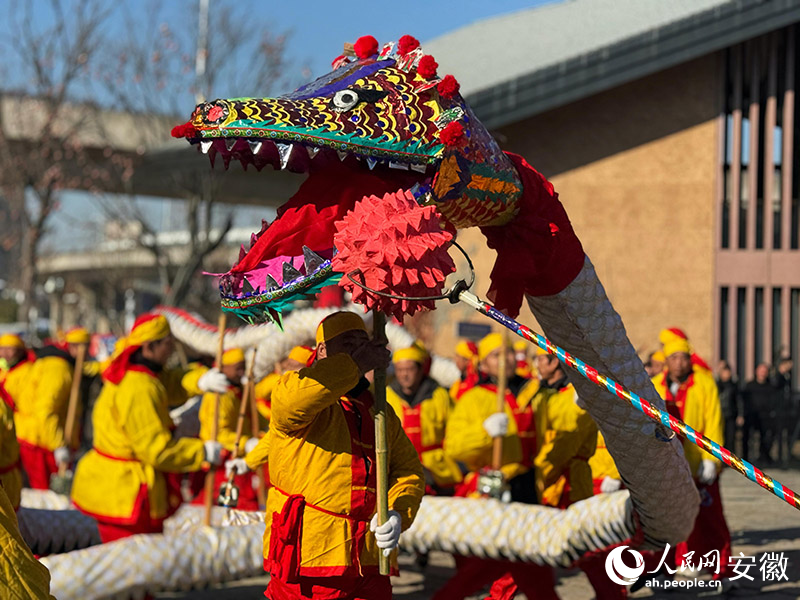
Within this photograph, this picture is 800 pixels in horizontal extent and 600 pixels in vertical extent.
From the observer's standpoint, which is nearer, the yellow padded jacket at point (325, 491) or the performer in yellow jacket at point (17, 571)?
the performer in yellow jacket at point (17, 571)

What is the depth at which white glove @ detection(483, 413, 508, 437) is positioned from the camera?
634 centimetres

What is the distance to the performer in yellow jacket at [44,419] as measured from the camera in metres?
8.84

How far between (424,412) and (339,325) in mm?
3392

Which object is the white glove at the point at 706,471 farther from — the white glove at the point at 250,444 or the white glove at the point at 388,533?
the white glove at the point at 388,533

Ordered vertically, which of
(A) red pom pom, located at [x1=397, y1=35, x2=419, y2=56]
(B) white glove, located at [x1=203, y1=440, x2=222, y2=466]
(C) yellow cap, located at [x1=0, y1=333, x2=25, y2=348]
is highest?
(C) yellow cap, located at [x1=0, y1=333, x2=25, y2=348]

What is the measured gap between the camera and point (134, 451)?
5.66 metres

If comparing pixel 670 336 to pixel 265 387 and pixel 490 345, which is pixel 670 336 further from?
pixel 265 387

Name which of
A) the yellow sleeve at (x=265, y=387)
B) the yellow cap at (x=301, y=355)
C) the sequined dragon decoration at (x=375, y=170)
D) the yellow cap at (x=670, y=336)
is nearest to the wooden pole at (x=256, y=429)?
the yellow sleeve at (x=265, y=387)

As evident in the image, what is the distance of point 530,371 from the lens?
406 inches

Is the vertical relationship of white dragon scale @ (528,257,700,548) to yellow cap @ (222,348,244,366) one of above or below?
below

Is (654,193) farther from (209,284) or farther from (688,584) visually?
(209,284)

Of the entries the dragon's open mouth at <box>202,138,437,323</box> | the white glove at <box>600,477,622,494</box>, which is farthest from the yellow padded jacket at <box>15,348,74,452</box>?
the dragon's open mouth at <box>202,138,437,323</box>

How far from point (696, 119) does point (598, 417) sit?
13499 millimetres

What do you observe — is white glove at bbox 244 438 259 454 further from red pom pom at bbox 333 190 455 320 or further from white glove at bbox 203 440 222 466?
red pom pom at bbox 333 190 455 320
